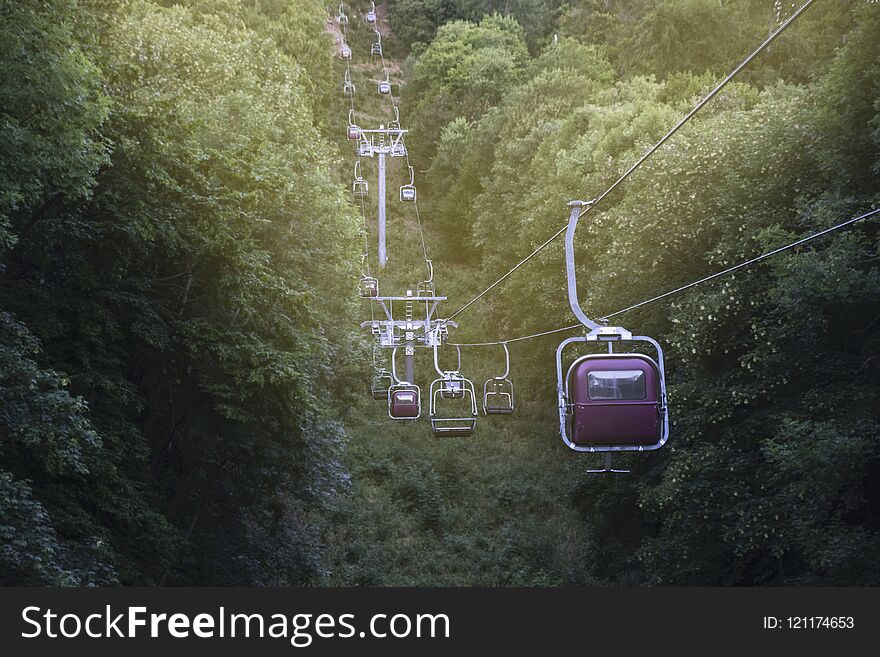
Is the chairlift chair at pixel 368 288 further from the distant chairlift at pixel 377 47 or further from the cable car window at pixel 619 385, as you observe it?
the distant chairlift at pixel 377 47

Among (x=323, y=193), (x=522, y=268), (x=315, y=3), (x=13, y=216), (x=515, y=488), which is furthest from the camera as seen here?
(x=315, y=3)

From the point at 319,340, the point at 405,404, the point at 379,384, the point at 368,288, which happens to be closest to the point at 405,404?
the point at 405,404

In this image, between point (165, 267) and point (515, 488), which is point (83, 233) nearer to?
point (165, 267)

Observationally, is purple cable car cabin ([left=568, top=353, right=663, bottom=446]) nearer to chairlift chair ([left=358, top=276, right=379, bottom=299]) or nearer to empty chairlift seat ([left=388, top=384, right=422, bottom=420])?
empty chairlift seat ([left=388, top=384, right=422, bottom=420])

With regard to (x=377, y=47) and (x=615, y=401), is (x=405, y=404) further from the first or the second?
(x=377, y=47)

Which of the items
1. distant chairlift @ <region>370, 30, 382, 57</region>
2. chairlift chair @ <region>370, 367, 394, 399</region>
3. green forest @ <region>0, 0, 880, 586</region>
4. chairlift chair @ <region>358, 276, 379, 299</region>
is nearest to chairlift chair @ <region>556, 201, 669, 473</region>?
green forest @ <region>0, 0, 880, 586</region>

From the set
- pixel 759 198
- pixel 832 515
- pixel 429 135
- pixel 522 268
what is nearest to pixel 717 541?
pixel 832 515

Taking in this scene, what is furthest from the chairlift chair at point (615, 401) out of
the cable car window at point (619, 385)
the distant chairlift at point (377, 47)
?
the distant chairlift at point (377, 47)
